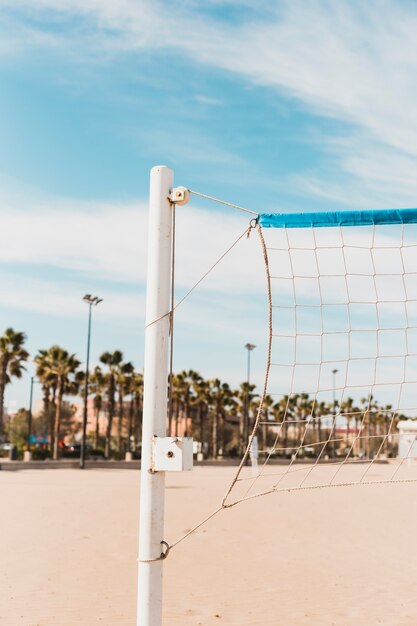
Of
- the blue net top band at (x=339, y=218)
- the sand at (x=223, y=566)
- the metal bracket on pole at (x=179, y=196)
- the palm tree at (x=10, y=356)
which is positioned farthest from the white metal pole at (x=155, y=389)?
the palm tree at (x=10, y=356)

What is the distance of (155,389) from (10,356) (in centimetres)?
4864

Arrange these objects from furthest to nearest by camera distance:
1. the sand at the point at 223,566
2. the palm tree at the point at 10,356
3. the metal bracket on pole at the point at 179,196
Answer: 1. the palm tree at the point at 10,356
2. the sand at the point at 223,566
3. the metal bracket on pole at the point at 179,196

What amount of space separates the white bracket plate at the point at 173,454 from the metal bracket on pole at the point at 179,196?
1.41 meters

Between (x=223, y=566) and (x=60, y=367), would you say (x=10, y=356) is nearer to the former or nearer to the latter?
(x=60, y=367)

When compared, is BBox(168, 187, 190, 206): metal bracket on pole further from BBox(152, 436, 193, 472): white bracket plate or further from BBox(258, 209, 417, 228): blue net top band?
BBox(152, 436, 193, 472): white bracket plate

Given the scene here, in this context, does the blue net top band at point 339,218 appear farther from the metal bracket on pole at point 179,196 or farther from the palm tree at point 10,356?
the palm tree at point 10,356

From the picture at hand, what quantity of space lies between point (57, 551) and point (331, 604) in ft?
14.7

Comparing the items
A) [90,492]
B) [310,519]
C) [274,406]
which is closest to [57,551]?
[310,519]

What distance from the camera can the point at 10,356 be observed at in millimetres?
50844

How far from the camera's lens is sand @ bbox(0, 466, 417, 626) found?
7.28m

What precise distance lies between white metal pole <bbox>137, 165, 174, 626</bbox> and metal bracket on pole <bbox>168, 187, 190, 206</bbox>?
0.10 feet

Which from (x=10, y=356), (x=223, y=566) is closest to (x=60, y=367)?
(x=10, y=356)

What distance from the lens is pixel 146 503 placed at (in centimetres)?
412

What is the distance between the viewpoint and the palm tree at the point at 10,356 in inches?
1982
